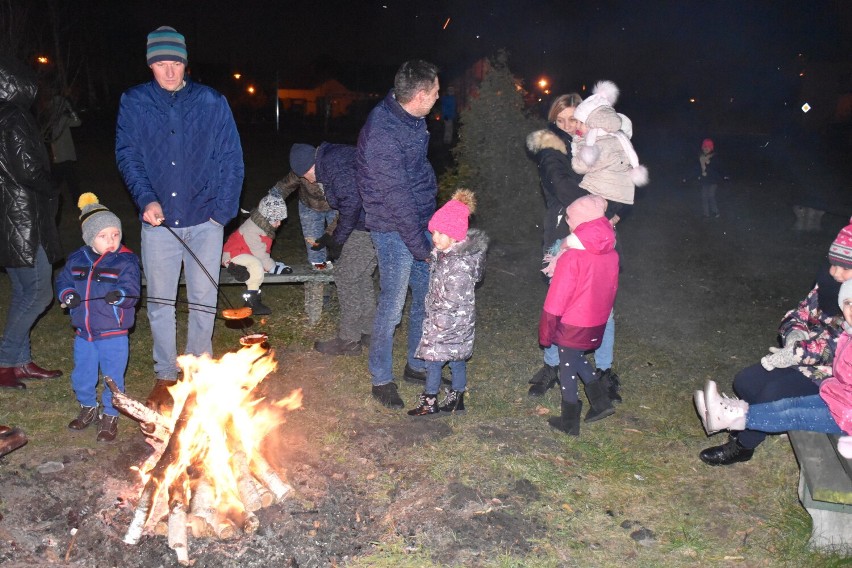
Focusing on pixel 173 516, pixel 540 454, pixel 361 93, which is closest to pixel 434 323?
pixel 540 454

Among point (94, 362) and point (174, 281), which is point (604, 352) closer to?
point (174, 281)

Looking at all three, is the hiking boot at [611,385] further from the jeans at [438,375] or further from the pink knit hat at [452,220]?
the pink knit hat at [452,220]

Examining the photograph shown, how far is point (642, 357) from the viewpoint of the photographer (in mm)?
6273

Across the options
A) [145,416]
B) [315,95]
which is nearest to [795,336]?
[145,416]

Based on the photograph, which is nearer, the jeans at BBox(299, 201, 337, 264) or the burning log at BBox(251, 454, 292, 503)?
the burning log at BBox(251, 454, 292, 503)

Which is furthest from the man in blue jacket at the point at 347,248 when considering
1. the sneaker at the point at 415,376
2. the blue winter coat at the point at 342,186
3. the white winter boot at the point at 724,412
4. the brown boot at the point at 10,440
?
the white winter boot at the point at 724,412

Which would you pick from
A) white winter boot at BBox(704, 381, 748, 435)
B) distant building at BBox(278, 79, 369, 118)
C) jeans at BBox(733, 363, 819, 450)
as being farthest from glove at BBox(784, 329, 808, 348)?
distant building at BBox(278, 79, 369, 118)

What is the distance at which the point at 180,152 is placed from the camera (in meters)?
4.55

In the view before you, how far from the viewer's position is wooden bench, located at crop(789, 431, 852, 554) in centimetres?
337

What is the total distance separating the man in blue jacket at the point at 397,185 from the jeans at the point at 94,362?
5.74 ft

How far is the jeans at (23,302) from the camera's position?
493cm

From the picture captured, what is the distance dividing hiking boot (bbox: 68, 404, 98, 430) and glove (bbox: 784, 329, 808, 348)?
4553 millimetres

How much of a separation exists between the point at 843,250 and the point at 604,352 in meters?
1.80

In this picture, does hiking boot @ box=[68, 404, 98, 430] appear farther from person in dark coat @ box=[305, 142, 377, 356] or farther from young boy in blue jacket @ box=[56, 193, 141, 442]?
person in dark coat @ box=[305, 142, 377, 356]
